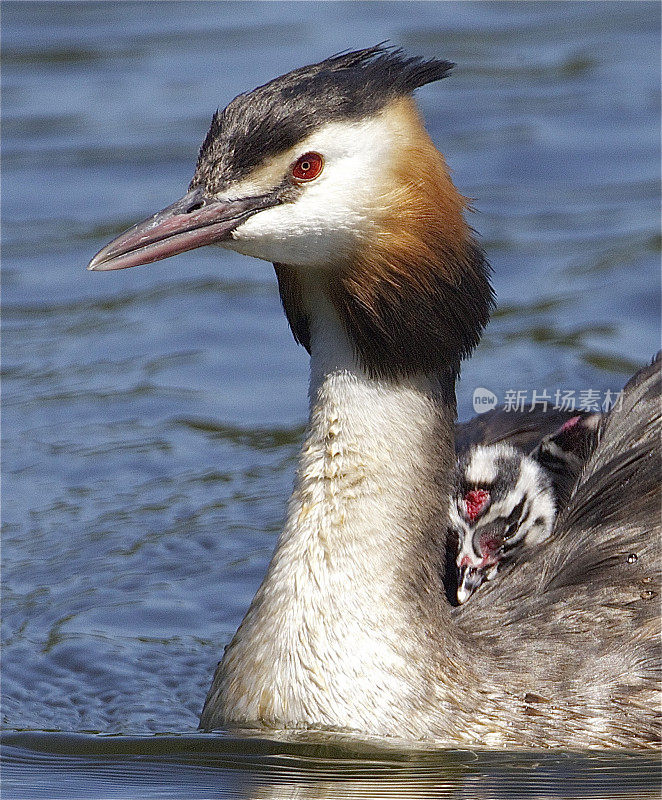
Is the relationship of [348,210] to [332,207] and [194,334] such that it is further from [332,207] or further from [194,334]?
[194,334]

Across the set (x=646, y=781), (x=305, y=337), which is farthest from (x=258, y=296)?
(x=646, y=781)

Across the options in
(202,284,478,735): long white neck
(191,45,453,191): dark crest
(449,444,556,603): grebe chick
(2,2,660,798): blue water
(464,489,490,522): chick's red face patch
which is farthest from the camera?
(464,489,490,522): chick's red face patch

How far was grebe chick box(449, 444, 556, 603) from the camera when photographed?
6.37 meters

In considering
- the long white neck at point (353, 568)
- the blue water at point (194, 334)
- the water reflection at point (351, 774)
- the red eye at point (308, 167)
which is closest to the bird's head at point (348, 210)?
the red eye at point (308, 167)

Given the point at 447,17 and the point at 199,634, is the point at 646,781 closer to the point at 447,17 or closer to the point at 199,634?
the point at 199,634

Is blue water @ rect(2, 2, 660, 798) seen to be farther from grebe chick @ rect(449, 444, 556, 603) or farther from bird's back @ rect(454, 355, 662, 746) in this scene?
grebe chick @ rect(449, 444, 556, 603)

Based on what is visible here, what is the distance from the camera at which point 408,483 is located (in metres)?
5.87

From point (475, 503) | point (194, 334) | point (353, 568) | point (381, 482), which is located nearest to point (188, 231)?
point (381, 482)

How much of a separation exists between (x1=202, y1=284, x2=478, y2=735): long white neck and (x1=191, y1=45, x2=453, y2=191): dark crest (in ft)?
1.93

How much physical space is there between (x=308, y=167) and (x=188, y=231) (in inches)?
17.4

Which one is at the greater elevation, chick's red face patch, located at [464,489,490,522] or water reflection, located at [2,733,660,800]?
chick's red face patch, located at [464,489,490,522]

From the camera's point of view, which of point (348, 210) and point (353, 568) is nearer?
point (348, 210)

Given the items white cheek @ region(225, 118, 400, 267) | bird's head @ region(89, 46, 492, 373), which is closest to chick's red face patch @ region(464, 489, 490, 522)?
bird's head @ region(89, 46, 492, 373)

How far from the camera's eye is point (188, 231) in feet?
18.2
